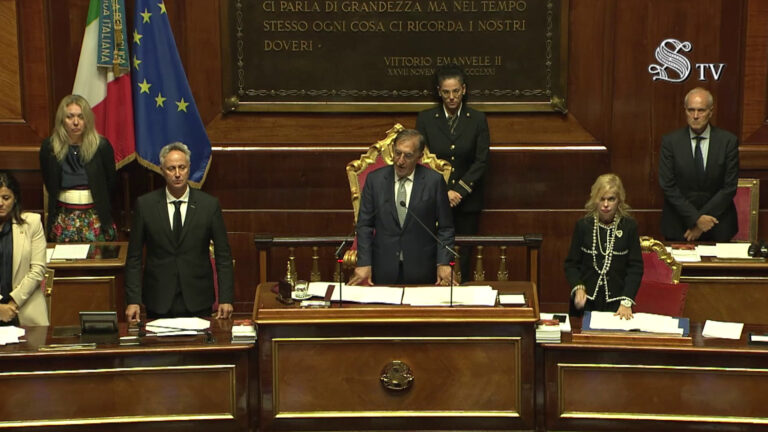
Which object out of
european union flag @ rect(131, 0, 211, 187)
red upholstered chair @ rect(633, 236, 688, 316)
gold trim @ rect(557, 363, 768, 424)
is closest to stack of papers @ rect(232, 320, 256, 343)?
gold trim @ rect(557, 363, 768, 424)

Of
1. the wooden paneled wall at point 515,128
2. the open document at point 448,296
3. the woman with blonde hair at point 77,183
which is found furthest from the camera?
the wooden paneled wall at point 515,128

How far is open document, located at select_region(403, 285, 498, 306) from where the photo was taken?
489 cm

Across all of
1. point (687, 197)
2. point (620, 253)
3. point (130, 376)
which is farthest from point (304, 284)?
point (687, 197)

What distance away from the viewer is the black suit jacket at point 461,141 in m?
7.23

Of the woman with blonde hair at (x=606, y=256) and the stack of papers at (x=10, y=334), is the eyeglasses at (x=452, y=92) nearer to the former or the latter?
the woman with blonde hair at (x=606, y=256)

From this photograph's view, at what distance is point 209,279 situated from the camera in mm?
5461

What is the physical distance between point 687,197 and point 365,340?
304 cm

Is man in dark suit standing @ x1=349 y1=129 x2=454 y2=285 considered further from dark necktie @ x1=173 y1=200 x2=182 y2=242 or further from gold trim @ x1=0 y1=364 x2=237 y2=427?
gold trim @ x1=0 y1=364 x2=237 y2=427

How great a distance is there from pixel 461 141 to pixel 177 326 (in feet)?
9.45

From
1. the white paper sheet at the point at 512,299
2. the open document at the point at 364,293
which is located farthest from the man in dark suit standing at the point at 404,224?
the white paper sheet at the point at 512,299

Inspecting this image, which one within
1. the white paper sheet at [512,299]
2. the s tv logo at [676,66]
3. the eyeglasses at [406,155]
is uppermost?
the s tv logo at [676,66]

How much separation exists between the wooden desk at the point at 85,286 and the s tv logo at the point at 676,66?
3.92m

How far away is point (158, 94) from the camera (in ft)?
25.0

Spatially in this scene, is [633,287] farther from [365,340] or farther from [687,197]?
[687,197]
